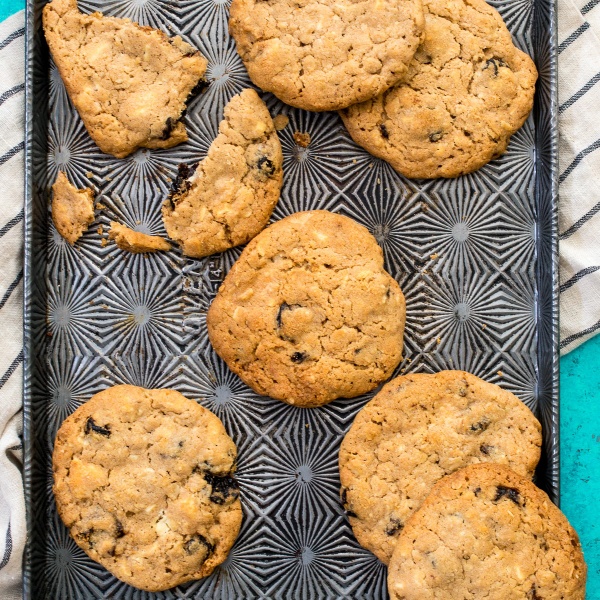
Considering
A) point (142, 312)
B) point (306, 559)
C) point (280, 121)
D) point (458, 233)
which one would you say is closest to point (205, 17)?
point (280, 121)

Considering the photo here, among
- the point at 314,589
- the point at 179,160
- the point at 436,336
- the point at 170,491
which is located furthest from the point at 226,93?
the point at 314,589

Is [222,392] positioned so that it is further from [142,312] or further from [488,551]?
[488,551]

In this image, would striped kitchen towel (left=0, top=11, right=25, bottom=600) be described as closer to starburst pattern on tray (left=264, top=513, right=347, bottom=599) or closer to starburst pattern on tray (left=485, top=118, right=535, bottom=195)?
starburst pattern on tray (left=264, top=513, right=347, bottom=599)

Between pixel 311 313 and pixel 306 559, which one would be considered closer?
pixel 311 313

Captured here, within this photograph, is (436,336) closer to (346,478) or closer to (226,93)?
(346,478)

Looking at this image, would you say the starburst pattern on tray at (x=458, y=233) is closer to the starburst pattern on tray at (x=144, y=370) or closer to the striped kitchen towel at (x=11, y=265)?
the starburst pattern on tray at (x=144, y=370)

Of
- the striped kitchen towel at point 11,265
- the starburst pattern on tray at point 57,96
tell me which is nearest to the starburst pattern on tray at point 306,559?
the striped kitchen towel at point 11,265
